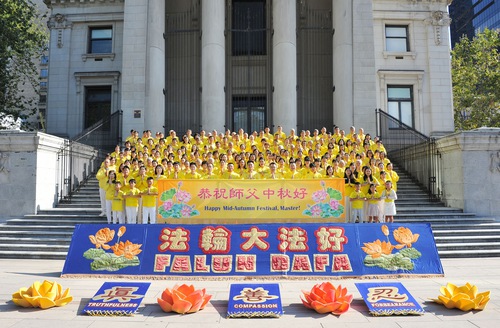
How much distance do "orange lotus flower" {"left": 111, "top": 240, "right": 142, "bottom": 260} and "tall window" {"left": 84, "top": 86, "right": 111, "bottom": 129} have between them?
A: 18.5 m

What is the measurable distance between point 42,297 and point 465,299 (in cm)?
646

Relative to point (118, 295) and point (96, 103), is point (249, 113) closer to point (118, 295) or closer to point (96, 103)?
point (96, 103)

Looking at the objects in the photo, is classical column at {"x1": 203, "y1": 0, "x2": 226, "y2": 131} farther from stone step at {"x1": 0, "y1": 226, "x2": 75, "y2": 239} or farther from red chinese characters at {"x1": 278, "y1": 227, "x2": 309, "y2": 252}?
red chinese characters at {"x1": 278, "y1": 227, "x2": 309, "y2": 252}

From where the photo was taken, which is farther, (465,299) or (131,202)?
(131,202)

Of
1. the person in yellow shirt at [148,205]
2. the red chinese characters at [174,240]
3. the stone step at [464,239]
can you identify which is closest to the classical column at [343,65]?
the stone step at [464,239]

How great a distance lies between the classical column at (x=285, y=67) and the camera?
2003cm

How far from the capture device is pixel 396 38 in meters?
25.2

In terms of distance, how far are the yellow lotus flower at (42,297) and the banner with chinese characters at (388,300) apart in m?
4.74

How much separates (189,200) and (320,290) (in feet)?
18.2

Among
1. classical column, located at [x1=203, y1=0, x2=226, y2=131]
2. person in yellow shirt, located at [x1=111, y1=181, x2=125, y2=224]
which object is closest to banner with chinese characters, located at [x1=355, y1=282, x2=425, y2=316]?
person in yellow shirt, located at [x1=111, y1=181, x2=125, y2=224]

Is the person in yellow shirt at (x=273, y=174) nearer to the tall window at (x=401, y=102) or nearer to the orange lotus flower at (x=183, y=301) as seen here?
the orange lotus flower at (x=183, y=301)

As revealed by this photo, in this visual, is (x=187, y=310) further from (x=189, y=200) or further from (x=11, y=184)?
(x=11, y=184)

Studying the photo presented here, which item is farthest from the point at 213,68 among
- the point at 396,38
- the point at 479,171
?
the point at 479,171

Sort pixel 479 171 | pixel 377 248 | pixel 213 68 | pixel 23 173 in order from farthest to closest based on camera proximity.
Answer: pixel 213 68 → pixel 479 171 → pixel 23 173 → pixel 377 248
